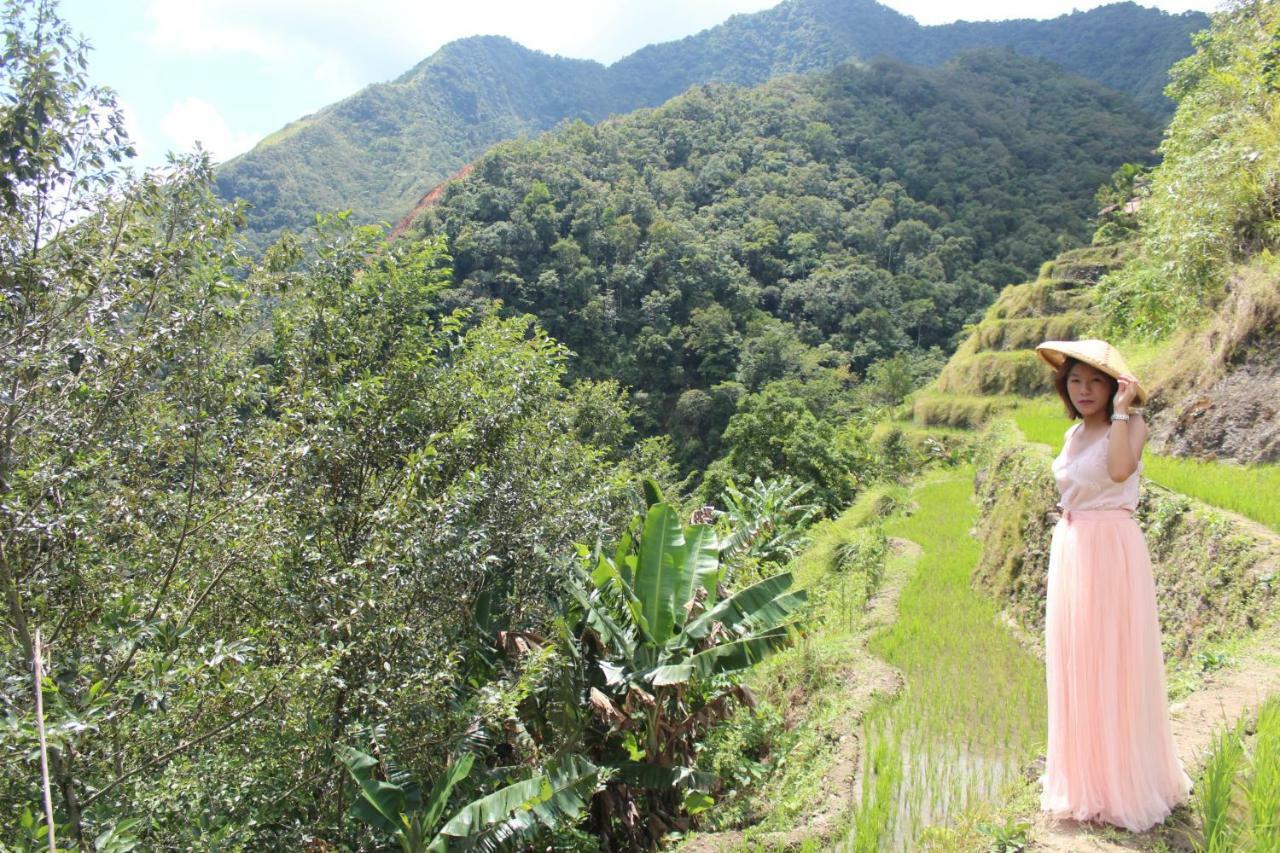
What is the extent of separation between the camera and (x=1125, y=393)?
3.39 metres

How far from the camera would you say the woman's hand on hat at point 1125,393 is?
3375 mm

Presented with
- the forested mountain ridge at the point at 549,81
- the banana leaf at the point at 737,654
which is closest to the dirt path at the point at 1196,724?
the banana leaf at the point at 737,654

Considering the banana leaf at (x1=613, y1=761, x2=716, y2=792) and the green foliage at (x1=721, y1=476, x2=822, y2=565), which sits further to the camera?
the green foliage at (x1=721, y1=476, x2=822, y2=565)

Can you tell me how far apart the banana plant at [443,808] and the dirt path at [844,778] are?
941 millimetres

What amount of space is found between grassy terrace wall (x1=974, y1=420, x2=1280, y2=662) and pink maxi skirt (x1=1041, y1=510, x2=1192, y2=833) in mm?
2346

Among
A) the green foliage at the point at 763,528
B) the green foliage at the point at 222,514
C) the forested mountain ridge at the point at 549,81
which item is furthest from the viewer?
the forested mountain ridge at the point at 549,81

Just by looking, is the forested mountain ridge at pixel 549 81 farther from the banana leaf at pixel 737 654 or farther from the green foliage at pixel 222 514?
the banana leaf at pixel 737 654

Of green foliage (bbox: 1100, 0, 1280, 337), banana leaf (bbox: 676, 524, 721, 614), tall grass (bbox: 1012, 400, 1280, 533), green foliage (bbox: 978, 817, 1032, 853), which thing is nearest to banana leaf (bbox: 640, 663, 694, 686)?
banana leaf (bbox: 676, 524, 721, 614)

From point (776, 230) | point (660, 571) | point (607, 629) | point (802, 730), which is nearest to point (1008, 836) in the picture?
point (802, 730)

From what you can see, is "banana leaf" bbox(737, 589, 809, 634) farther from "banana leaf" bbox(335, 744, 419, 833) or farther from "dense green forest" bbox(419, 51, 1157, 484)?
"dense green forest" bbox(419, 51, 1157, 484)

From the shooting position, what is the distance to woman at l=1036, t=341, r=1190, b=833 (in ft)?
11.0

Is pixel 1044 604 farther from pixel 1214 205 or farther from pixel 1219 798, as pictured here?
pixel 1214 205

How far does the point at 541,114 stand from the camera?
146 meters

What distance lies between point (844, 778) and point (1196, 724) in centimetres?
208
